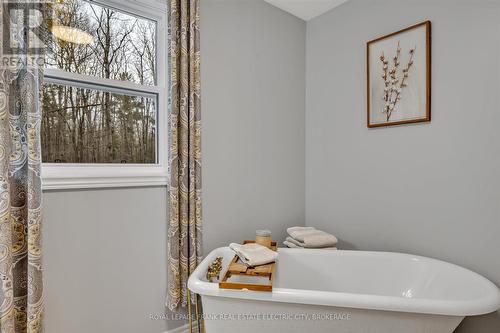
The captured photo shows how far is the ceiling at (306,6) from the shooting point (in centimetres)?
236

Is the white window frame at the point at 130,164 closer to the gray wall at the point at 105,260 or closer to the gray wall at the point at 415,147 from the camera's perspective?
the gray wall at the point at 105,260

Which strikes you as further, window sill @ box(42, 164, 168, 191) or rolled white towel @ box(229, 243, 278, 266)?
rolled white towel @ box(229, 243, 278, 266)

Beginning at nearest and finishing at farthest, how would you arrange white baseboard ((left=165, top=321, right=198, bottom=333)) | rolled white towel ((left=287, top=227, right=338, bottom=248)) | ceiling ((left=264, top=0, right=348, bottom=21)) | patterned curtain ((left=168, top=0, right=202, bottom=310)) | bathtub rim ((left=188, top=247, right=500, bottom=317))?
bathtub rim ((left=188, top=247, right=500, bottom=317)) < patterned curtain ((left=168, top=0, right=202, bottom=310)) < white baseboard ((left=165, top=321, right=198, bottom=333)) < rolled white towel ((left=287, top=227, right=338, bottom=248)) < ceiling ((left=264, top=0, right=348, bottom=21))

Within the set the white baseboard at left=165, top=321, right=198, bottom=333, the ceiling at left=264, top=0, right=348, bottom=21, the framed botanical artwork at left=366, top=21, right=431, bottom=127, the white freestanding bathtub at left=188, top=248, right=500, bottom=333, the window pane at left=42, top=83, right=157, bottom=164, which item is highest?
the ceiling at left=264, top=0, right=348, bottom=21

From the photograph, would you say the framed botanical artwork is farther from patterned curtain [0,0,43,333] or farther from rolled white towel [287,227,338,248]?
patterned curtain [0,0,43,333]

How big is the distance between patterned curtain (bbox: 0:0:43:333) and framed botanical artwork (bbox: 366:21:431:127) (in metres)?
Result: 2.07

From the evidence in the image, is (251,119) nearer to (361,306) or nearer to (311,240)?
(311,240)

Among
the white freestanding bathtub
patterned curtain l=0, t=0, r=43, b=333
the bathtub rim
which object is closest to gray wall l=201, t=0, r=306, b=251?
the white freestanding bathtub

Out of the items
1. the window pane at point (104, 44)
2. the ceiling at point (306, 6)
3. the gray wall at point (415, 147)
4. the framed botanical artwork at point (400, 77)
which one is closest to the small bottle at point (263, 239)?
the gray wall at point (415, 147)

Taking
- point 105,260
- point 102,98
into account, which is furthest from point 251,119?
point 105,260

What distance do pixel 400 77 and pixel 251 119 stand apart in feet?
3.61

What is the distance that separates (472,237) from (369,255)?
1.90ft

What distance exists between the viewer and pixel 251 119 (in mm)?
2287

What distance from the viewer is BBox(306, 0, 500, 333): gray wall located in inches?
63.8
